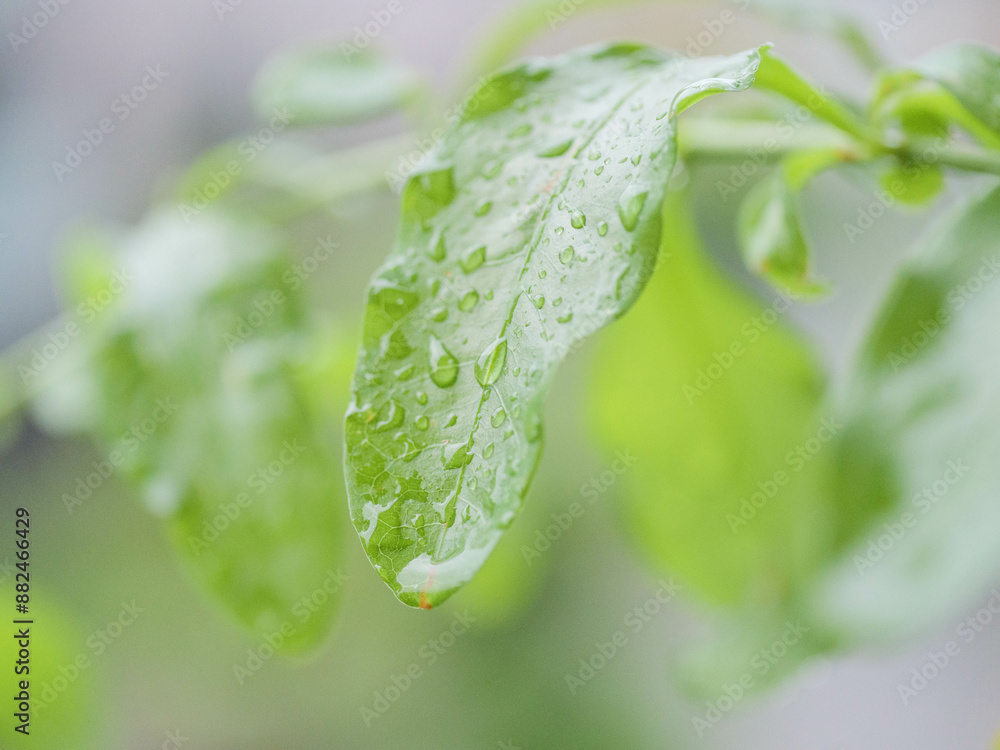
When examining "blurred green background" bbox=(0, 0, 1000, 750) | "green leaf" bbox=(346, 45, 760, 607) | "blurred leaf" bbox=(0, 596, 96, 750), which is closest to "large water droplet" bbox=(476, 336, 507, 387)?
"green leaf" bbox=(346, 45, 760, 607)

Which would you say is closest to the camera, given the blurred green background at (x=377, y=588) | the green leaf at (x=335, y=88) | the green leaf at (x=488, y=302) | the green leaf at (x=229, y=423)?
the green leaf at (x=488, y=302)

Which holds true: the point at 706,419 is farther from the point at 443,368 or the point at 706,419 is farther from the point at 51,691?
the point at 51,691

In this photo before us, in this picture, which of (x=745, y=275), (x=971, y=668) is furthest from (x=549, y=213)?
(x=971, y=668)

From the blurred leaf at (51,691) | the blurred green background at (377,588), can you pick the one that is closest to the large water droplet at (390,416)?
the blurred leaf at (51,691)

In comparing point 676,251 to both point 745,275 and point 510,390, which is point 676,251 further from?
point 745,275

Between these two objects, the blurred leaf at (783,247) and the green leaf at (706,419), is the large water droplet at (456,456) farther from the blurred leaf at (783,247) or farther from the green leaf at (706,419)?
the green leaf at (706,419)

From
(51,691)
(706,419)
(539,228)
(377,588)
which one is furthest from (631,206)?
(377,588)
